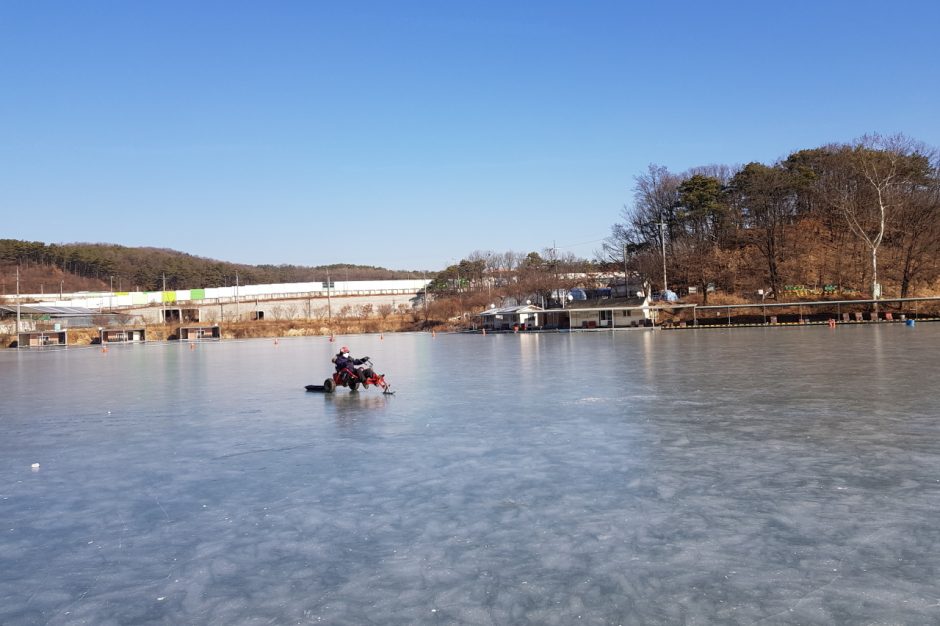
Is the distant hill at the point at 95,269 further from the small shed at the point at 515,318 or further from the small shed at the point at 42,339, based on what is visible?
the small shed at the point at 515,318

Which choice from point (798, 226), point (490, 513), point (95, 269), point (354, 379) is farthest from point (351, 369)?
point (95, 269)

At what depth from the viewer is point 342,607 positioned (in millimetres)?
4359

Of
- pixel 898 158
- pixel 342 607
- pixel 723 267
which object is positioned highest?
pixel 898 158

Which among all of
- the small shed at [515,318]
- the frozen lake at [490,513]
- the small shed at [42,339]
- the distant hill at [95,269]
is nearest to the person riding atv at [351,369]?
the frozen lake at [490,513]

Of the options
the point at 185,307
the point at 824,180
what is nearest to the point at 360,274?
the point at 185,307

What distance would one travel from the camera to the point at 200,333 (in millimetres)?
81500

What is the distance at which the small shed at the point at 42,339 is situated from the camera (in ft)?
235

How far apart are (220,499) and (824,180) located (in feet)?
254

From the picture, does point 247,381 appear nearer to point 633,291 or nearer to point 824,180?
point 633,291

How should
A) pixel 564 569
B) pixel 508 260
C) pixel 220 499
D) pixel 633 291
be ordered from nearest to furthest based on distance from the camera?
pixel 564 569, pixel 220 499, pixel 633 291, pixel 508 260

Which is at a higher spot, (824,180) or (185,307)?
(824,180)

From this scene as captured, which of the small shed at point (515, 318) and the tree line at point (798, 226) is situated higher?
the tree line at point (798, 226)

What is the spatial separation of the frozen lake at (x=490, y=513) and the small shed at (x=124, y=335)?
70.7m

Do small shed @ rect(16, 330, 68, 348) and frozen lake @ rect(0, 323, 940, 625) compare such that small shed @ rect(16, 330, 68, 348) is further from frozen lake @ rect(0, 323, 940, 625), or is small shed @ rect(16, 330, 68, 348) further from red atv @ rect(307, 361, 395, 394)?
frozen lake @ rect(0, 323, 940, 625)
